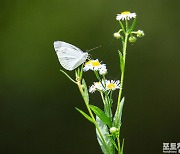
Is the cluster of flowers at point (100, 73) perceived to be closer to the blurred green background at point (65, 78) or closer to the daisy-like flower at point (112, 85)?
the daisy-like flower at point (112, 85)

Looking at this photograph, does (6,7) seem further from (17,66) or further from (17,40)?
(17,66)

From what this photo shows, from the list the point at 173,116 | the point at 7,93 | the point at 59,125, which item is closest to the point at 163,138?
the point at 173,116

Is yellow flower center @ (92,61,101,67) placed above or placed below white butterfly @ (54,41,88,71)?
below

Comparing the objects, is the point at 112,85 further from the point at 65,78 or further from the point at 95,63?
the point at 65,78

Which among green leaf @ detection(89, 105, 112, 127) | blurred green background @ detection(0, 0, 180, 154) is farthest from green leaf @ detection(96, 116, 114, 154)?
blurred green background @ detection(0, 0, 180, 154)

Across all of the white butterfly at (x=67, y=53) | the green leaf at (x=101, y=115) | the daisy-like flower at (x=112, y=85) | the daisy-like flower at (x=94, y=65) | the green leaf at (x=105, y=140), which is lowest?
the green leaf at (x=105, y=140)

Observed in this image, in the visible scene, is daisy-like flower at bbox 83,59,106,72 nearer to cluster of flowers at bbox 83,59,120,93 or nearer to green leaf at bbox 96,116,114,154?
cluster of flowers at bbox 83,59,120,93

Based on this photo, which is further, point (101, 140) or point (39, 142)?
point (39, 142)

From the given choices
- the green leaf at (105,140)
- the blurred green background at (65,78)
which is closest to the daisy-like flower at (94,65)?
the green leaf at (105,140)

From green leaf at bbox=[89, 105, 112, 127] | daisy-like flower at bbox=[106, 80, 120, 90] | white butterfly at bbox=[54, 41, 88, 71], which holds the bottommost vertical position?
green leaf at bbox=[89, 105, 112, 127]
